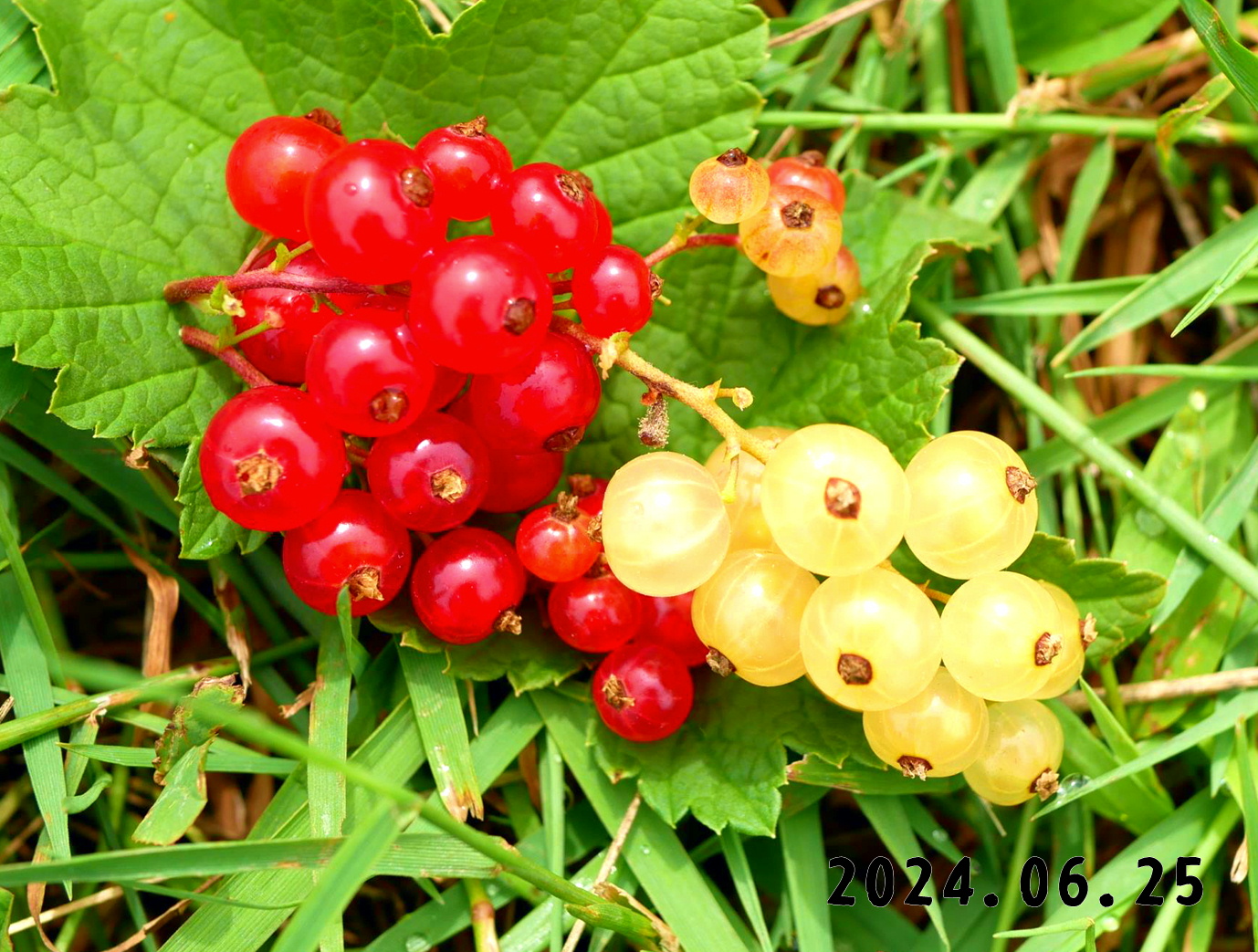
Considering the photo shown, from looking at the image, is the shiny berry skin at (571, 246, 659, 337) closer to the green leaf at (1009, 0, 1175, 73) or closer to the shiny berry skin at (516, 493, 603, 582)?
the shiny berry skin at (516, 493, 603, 582)

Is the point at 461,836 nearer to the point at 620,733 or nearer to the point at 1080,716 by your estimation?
the point at 620,733

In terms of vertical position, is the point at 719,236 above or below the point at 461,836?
above

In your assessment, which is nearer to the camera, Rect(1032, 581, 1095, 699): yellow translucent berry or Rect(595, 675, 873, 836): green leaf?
Rect(1032, 581, 1095, 699): yellow translucent berry

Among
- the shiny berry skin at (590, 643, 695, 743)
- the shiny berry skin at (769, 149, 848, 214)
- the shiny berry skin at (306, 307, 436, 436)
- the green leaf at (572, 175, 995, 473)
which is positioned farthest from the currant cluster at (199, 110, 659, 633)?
the shiny berry skin at (769, 149, 848, 214)

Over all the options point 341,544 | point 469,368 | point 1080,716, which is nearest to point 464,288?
point 469,368

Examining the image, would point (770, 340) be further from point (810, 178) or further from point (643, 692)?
point (643, 692)

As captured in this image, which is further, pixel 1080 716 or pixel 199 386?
pixel 1080 716
